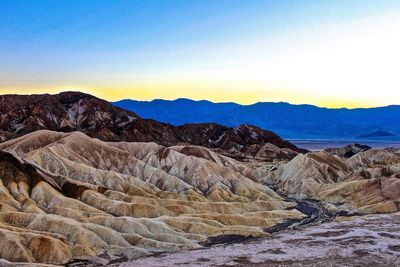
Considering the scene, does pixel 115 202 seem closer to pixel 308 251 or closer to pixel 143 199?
pixel 143 199

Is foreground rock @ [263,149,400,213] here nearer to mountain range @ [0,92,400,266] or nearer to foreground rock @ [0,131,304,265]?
mountain range @ [0,92,400,266]

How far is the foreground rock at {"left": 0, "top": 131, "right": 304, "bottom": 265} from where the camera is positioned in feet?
244

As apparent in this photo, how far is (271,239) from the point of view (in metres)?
78.2

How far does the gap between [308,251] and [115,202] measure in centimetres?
4595

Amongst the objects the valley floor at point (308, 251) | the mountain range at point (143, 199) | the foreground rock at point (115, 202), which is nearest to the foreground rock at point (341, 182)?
the mountain range at point (143, 199)

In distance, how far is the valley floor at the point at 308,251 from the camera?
206 ft

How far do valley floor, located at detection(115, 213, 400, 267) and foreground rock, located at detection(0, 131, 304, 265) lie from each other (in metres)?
9.38

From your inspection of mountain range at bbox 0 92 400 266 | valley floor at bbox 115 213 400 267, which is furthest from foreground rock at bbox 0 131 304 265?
valley floor at bbox 115 213 400 267

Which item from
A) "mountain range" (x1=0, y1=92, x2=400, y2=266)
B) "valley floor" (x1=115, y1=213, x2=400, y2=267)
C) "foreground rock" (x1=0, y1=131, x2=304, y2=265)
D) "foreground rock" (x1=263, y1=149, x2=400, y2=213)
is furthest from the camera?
"foreground rock" (x1=263, y1=149, x2=400, y2=213)

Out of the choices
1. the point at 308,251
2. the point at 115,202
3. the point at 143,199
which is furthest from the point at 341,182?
the point at 308,251

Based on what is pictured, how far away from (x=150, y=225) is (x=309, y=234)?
26.3m

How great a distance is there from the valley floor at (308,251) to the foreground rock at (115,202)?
9.38m

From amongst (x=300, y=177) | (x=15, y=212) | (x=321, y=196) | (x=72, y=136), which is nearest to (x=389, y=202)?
Answer: (x=321, y=196)

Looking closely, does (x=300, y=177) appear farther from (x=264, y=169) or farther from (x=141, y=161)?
(x=141, y=161)
